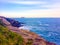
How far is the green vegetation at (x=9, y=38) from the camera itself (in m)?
4.56

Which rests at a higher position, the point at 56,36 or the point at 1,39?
the point at 1,39

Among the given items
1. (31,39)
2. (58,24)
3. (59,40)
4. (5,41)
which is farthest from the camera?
(58,24)

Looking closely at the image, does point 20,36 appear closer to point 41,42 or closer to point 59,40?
point 41,42

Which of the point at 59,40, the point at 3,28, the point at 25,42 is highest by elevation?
the point at 3,28

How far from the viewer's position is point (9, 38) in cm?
473

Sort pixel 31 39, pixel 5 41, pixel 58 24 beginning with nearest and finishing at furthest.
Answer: pixel 5 41 → pixel 31 39 → pixel 58 24

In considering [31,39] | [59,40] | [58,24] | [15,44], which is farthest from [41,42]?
[58,24]

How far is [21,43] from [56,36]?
3.32 metres

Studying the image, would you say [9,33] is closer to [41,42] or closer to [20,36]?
[20,36]

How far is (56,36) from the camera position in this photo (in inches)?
307

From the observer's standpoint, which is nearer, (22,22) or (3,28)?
(3,28)

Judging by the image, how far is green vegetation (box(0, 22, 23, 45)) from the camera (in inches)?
179

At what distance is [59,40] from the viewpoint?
754 cm

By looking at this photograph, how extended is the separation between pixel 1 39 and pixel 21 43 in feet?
1.51
